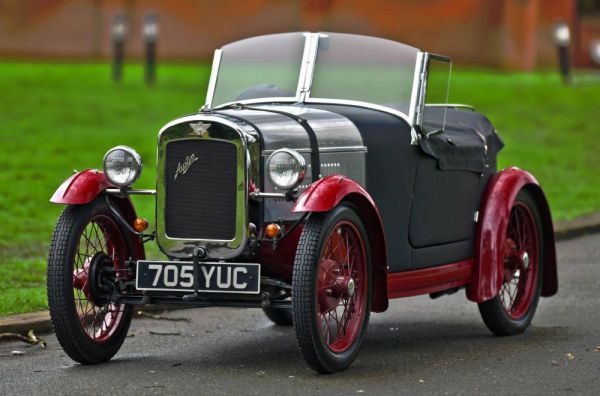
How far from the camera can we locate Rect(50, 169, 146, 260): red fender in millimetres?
7648

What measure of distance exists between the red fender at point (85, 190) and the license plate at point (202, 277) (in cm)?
51

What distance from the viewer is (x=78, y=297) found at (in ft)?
25.5

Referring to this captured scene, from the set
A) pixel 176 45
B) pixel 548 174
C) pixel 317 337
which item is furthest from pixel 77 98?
pixel 317 337

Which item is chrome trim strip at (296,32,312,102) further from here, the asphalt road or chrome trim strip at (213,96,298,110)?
the asphalt road

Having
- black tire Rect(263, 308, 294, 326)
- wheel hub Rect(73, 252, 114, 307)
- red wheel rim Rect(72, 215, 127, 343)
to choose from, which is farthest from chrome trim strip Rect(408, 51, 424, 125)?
wheel hub Rect(73, 252, 114, 307)

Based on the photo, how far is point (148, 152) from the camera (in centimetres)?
1889

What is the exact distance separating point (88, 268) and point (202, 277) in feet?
2.43

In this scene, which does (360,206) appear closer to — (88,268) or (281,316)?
(88,268)

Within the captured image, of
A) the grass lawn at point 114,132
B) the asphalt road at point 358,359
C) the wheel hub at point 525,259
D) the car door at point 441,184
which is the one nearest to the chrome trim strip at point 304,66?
the car door at point 441,184

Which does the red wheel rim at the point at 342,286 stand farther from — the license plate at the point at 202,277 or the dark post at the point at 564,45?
the dark post at the point at 564,45

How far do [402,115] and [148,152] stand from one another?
10631 mm

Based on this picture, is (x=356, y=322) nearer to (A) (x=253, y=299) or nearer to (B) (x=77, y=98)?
(A) (x=253, y=299)

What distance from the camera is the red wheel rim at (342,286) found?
24.5ft

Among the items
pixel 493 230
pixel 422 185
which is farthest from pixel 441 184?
pixel 493 230
